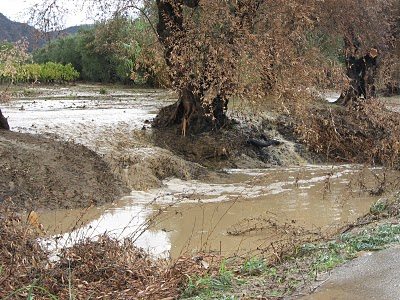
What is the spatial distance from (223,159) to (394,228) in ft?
29.1

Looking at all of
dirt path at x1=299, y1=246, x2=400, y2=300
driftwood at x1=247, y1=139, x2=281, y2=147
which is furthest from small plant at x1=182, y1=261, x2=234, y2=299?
driftwood at x1=247, y1=139, x2=281, y2=147

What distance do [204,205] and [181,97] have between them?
5322mm

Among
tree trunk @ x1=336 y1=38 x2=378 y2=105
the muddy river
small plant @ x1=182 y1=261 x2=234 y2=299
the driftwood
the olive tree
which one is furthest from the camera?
tree trunk @ x1=336 y1=38 x2=378 y2=105

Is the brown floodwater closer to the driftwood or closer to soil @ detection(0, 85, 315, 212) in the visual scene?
soil @ detection(0, 85, 315, 212)

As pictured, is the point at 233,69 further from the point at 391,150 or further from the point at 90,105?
the point at 90,105

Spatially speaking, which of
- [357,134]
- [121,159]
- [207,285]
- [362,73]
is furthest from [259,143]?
[207,285]

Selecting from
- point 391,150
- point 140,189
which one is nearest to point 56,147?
point 140,189

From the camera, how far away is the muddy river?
8109 mm

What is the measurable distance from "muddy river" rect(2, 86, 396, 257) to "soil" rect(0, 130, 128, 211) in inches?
15.0

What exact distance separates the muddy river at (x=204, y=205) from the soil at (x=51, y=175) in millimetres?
380

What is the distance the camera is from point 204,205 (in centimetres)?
1039

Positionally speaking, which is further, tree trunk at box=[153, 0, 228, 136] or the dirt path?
tree trunk at box=[153, 0, 228, 136]

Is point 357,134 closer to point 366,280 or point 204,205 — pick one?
point 204,205

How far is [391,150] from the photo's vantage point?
45.1 ft
